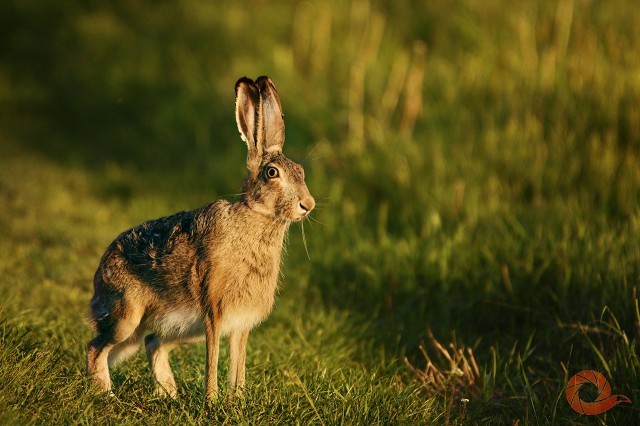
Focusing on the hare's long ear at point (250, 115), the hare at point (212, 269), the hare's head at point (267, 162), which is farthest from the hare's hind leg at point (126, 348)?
the hare's long ear at point (250, 115)

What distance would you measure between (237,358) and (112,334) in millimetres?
612

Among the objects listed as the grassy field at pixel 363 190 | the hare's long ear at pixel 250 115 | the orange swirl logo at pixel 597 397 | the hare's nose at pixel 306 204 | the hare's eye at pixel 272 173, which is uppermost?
the hare's long ear at pixel 250 115

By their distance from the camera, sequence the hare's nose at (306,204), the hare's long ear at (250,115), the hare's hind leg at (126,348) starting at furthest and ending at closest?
the hare's hind leg at (126,348) → the hare's long ear at (250,115) → the hare's nose at (306,204)

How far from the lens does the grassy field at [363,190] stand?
4.21m

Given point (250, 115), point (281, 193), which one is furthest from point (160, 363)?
point (250, 115)

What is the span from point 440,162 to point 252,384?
376 centimetres

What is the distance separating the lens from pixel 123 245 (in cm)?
418

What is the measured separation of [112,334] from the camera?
399 centimetres

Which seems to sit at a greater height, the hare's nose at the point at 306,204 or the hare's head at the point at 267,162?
the hare's head at the point at 267,162

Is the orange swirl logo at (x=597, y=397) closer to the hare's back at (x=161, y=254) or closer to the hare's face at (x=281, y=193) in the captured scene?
the hare's face at (x=281, y=193)

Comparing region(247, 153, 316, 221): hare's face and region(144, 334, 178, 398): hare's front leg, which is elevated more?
region(247, 153, 316, 221): hare's face

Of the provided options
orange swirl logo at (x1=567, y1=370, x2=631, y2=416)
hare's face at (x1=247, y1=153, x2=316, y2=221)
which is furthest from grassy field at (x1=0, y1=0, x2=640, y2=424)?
hare's face at (x1=247, y1=153, x2=316, y2=221)

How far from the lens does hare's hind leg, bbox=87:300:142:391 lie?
13.0 feet

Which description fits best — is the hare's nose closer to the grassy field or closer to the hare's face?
the hare's face
